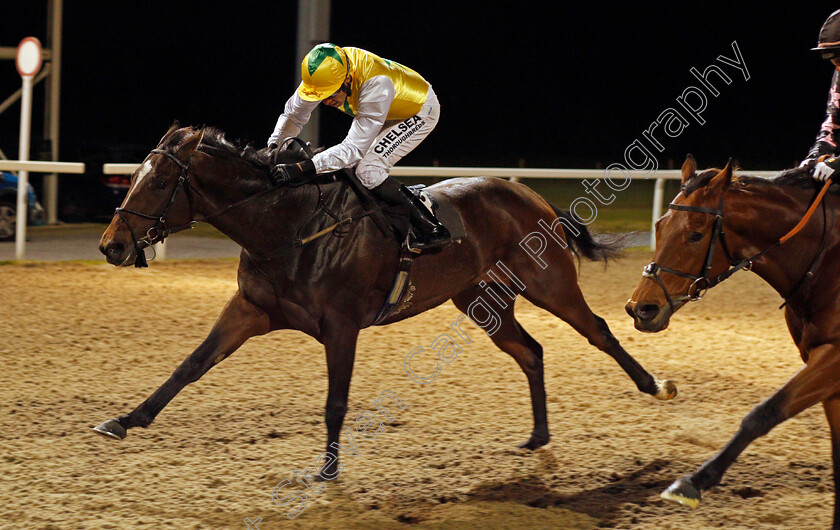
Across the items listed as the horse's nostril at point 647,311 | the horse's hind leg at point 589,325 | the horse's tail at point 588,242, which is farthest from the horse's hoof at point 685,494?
the horse's tail at point 588,242

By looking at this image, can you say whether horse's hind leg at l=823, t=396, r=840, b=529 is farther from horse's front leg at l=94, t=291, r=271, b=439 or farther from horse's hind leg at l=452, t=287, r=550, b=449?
horse's front leg at l=94, t=291, r=271, b=439

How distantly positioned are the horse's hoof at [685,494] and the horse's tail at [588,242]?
221 centimetres

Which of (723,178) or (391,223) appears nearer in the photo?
(723,178)

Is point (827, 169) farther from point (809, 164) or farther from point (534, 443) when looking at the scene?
point (534, 443)

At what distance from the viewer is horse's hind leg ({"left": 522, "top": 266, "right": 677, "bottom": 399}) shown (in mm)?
4961

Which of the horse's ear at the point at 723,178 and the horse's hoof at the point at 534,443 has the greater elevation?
the horse's ear at the point at 723,178

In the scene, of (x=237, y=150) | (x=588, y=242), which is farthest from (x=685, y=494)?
(x=237, y=150)

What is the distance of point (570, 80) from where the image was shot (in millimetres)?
47594

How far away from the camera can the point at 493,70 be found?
48875mm

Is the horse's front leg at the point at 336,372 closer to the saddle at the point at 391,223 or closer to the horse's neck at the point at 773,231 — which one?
the saddle at the point at 391,223

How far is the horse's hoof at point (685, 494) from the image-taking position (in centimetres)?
329

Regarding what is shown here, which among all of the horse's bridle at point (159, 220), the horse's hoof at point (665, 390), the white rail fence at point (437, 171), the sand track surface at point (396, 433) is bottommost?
the sand track surface at point (396, 433)

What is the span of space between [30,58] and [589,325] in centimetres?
759

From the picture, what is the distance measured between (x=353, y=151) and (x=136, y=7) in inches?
Answer: 1508
